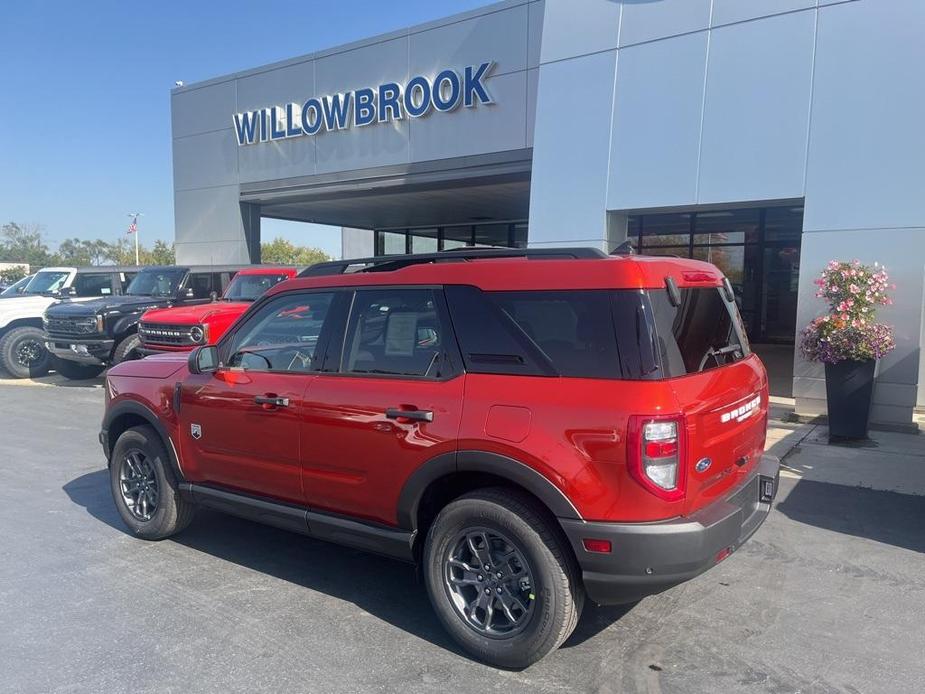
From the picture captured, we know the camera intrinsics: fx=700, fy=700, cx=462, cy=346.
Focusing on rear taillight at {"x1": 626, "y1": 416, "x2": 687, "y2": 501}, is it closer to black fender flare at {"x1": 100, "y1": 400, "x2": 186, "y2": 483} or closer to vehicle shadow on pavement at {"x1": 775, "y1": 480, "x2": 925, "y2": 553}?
vehicle shadow on pavement at {"x1": 775, "y1": 480, "x2": 925, "y2": 553}

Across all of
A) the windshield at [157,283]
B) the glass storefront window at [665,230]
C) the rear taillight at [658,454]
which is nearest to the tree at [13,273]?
the windshield at [157,283]

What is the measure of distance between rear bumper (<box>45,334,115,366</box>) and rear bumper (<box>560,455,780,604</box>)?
34.3 ft

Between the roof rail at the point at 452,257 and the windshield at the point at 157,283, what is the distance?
30.2 feet

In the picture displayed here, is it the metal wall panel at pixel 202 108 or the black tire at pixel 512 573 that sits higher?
the metal wall panel at pixel 202 108

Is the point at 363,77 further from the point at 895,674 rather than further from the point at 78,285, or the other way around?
the point at 895,674

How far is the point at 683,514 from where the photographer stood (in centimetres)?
303

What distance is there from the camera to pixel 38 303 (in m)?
13.5

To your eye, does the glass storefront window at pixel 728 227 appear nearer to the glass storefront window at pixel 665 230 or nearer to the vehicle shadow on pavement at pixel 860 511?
the glass storefront window at pixel 665 230

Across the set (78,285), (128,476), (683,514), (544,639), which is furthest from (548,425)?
(78,285)

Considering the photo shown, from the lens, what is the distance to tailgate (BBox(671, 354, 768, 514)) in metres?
3.02

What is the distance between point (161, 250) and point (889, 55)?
7708cm

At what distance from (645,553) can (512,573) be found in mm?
669

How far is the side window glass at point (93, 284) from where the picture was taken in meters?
13.8

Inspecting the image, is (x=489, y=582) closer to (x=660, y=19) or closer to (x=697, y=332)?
(x=697, y=332)
